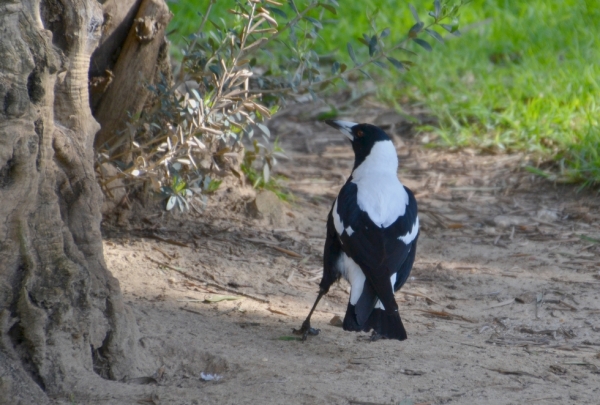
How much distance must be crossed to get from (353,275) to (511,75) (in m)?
3.99

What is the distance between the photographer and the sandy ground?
279 centimetres

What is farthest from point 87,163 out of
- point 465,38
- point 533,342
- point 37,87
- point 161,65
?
point 465,38

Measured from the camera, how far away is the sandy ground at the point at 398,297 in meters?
2.79

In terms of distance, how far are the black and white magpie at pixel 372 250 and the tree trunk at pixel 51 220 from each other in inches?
39.0

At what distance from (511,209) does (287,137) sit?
2.05 m

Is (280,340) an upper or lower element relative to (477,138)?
lower

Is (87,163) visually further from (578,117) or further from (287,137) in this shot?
(578,117)

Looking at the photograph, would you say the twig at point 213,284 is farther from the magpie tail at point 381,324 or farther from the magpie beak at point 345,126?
the magpie beak at point 345,126

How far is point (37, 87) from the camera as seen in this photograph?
7.81ft

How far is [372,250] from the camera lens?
11.2ft

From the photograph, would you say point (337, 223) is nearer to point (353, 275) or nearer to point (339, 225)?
point (339, 225)

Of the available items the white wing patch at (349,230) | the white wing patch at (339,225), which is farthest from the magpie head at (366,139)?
the white wing patch at (349,230)

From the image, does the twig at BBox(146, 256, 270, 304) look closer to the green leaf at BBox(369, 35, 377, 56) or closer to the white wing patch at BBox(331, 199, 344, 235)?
the white wing patch at BBox(331, 199, 344, 235)

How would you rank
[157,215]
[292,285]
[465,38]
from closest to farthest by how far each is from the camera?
[292,285], [157,215], [465,38]
